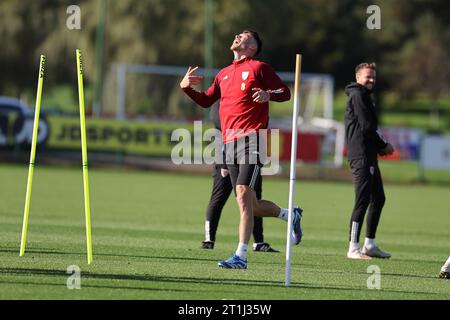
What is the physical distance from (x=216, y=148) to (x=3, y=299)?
538 cm

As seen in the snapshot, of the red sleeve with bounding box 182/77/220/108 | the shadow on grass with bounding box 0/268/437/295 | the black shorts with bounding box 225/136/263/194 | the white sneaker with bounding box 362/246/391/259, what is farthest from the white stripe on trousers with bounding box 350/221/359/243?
the shadow on grass with bounding box 0/268/437/295

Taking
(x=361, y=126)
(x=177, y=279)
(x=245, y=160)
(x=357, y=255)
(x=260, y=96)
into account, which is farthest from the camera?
(x=361, y=126)

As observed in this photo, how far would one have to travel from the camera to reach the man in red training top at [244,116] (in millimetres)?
11586

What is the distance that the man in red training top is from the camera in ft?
38.0

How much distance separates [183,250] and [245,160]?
254cm

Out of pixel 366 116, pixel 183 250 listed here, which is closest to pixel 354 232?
pixel 366 116

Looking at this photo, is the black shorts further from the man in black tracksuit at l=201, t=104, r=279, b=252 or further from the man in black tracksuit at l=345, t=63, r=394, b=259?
the man in black tracksuit at l=345, t=63, r=394, b=259

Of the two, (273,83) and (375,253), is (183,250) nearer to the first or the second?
(375,253)

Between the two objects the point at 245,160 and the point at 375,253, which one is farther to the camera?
the point at 375,253

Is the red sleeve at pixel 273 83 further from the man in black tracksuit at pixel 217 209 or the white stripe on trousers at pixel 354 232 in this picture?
the white stripe on trousers at pixel 354 232

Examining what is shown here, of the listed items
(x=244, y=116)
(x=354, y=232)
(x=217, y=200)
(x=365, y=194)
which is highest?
(x=244, y=116)

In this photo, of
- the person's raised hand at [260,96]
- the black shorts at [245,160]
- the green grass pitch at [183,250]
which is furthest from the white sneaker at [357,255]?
the person's raised hand at [260,96]

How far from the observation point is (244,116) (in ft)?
38.5
